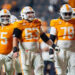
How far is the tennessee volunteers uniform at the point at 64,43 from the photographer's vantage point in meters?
7.36

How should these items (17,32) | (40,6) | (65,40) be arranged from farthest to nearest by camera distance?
(40,6), (65,40), (17,32)

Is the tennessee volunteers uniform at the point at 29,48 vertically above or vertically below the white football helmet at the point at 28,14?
below

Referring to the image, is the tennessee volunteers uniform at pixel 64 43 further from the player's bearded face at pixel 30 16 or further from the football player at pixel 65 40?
the player's bearded face at pixel 30 16

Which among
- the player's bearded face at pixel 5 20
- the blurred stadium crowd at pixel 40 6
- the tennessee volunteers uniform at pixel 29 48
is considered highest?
the blurred stadium crowd at pixel 40 6

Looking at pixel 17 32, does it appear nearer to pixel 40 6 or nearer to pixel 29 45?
pixel 29 45

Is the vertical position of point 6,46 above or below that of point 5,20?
below

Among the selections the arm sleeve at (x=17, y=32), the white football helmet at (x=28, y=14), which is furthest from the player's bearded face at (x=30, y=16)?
the arm sleeve at (x=17, y=32)

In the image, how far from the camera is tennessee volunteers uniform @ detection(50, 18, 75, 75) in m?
7.36

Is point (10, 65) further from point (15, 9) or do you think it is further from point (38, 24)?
point (15, 9)

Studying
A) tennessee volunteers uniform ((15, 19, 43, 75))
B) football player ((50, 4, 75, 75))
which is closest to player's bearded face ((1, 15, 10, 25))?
tennessee volunteers uniform ((15, 19, 43, 75))

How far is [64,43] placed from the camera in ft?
24.2

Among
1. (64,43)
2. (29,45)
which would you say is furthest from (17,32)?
(64,43)

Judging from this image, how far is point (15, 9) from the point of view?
1614 centimetres

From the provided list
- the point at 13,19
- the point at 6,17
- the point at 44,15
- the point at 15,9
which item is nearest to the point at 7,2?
the point at 15,9
